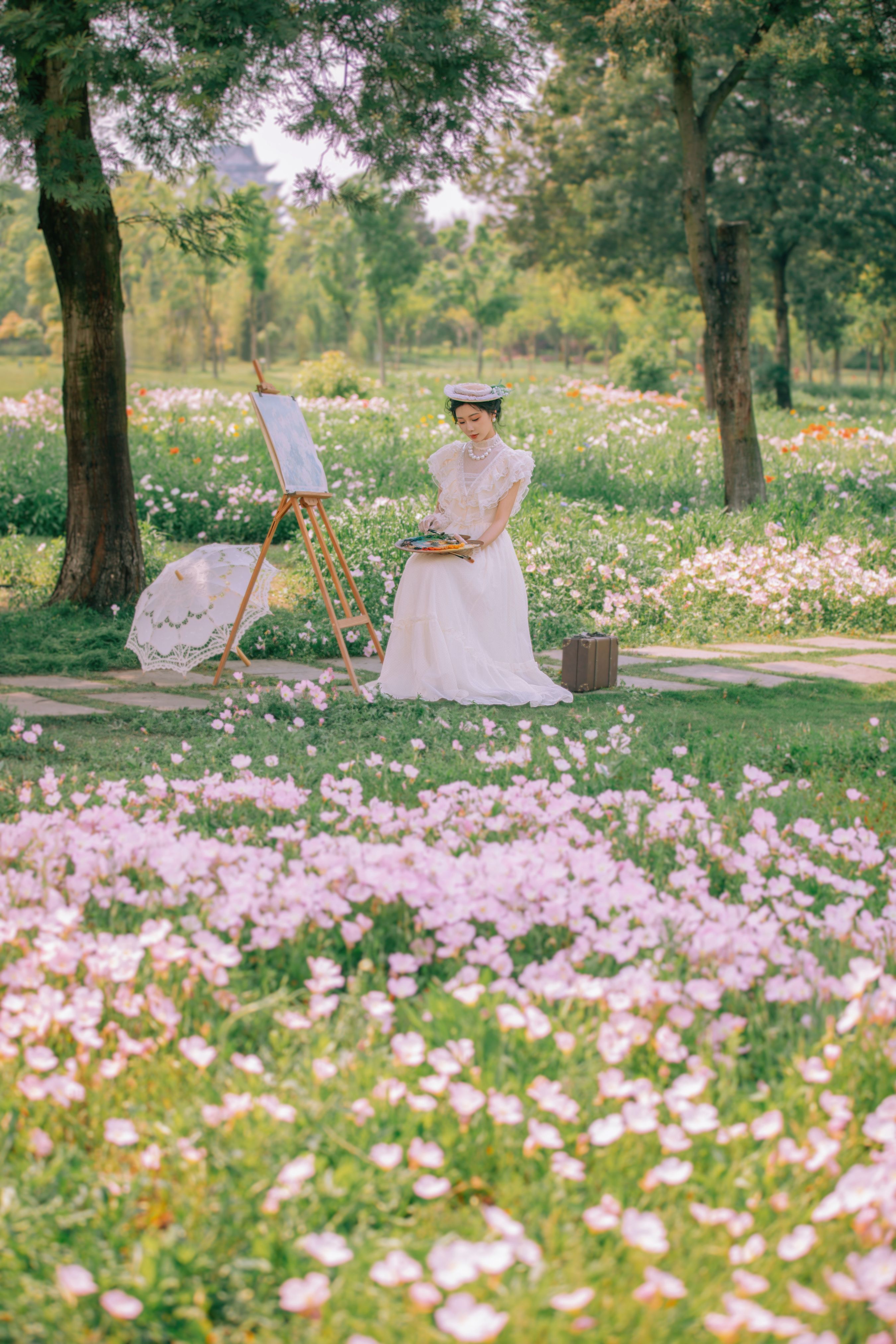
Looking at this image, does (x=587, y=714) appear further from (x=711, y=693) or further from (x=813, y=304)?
(x=813, y=304)

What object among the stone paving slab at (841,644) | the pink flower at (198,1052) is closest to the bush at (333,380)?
the stone paving slab at (841,644)

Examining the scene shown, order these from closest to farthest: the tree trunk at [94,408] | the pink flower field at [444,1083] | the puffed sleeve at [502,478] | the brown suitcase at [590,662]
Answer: the pink flower field at [444,1083], the brown suitcase at [590,662], the puffed sleeve at [502,478], the tree trunk at [94,408]

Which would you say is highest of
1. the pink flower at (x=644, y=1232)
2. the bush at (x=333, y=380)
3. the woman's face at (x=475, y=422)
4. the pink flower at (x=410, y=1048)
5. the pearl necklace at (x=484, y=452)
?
the bush at (x=333, y=380)

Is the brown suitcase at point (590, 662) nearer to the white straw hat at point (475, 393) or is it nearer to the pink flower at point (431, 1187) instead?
the white straw hat at point (475, 393)

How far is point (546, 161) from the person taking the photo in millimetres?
22641

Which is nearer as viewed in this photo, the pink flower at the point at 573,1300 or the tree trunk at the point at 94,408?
the pink flower at the point at 573,1300

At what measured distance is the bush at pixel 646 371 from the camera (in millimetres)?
29328

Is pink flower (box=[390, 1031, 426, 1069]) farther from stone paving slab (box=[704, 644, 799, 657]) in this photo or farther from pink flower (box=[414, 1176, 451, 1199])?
stone paving slab (box=[704, 644, 799, 657])

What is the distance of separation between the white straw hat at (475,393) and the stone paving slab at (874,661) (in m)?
2.67

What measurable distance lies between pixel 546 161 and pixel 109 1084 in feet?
77.5

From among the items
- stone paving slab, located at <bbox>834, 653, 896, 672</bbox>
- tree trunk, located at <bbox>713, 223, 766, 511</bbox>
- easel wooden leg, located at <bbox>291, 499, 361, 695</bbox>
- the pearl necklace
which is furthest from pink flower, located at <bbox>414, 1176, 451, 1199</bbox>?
tree trunk, located at <bbox>713, 223, 766, 511</bbox>

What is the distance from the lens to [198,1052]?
1.94m

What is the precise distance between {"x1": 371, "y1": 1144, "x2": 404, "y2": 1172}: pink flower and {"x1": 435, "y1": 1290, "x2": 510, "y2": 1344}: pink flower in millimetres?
267

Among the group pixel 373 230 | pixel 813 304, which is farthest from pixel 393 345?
pixel 813 304
